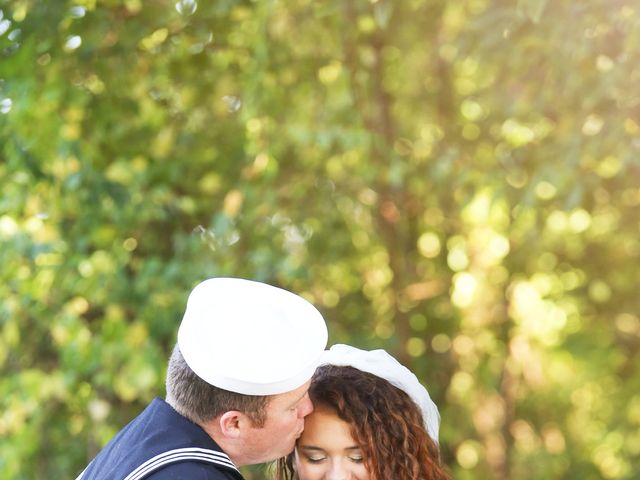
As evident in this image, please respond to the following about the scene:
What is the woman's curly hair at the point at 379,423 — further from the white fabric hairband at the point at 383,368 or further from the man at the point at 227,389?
the man at the point at 227,389

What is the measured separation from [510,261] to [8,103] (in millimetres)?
3692

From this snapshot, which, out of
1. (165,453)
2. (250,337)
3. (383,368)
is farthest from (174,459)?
(383,368)

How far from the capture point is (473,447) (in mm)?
8773

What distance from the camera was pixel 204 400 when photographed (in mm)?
2400

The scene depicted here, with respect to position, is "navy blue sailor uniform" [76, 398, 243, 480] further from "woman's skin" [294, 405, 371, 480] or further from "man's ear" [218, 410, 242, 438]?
"woman's skin" [294, 405, 371, 480]

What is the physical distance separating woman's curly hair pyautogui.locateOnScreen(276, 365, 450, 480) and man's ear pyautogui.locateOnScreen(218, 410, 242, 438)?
60 cm

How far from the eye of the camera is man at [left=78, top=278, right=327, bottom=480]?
233cm

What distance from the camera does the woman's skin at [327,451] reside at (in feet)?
9.68

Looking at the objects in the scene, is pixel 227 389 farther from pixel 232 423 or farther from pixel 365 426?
pixel 365 426

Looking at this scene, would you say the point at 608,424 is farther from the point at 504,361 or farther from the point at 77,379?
the point at 77,379

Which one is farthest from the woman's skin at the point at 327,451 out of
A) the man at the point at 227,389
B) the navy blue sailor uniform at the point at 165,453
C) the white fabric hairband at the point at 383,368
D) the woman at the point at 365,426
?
the navy blue sailor uniform at the point at 165,453

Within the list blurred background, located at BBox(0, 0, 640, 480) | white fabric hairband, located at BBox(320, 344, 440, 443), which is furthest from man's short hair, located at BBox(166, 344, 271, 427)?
blurred background, located at BBox(0, 0, 640, 480)

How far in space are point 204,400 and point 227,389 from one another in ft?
0.17

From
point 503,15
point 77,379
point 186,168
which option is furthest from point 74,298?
point 503,15
